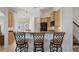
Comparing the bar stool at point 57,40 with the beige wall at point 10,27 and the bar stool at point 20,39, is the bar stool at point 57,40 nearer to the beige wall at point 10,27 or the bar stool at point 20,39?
the bar stool at point 20,39

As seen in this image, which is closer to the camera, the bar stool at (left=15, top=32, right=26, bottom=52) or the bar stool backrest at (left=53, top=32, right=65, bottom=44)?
the bar stool at (left=15, top=32, right=26, bottom=52)

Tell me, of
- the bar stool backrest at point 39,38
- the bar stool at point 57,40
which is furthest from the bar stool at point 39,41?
the bar stool at point 57,40

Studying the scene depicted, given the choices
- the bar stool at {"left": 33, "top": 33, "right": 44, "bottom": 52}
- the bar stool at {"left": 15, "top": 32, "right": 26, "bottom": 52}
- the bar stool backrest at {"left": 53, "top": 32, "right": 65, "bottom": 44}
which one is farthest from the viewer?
the bar stool at {"left": 33, "top": 33, "right": 44, "bottom": 52}

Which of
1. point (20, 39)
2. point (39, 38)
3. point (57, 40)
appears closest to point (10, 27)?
point (20, 39)

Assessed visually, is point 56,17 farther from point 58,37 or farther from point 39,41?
point 39,41

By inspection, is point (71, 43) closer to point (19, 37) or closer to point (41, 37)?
point (41, 37)

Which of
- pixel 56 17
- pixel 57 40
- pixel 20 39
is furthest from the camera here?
pixel 56 17

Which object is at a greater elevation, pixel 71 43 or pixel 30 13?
pixel 30 13

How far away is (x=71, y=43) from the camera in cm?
423

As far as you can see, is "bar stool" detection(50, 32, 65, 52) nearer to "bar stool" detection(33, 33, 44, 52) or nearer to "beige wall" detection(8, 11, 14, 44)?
"bar stool" detection(33, 33, 44, 52)

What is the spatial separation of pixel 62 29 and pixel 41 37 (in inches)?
28.4

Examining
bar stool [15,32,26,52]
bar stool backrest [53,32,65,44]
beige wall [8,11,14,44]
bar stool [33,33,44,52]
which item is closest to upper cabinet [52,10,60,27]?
bar stool backrest [53,32,65,44]
